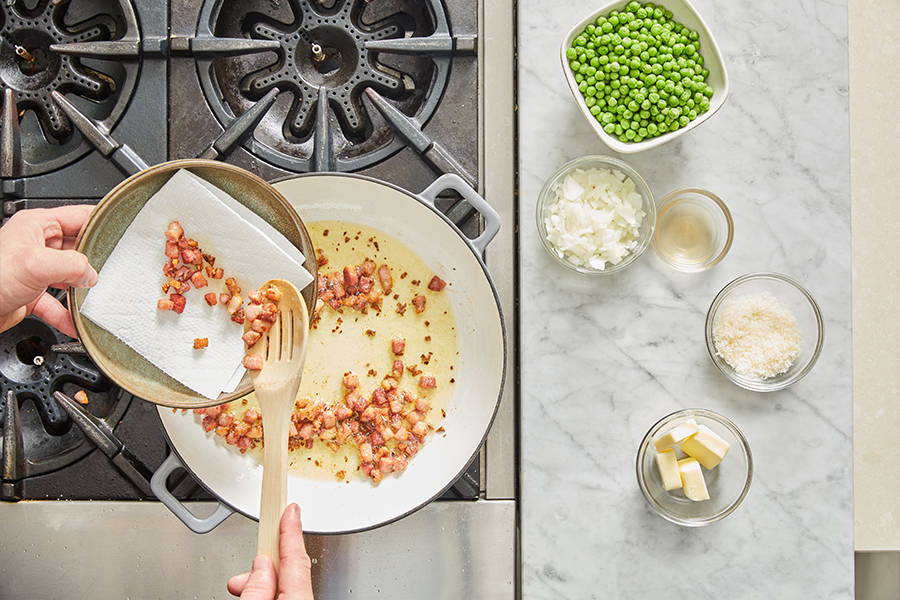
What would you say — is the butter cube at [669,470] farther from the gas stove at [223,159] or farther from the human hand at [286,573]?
the human hand at [286,573]

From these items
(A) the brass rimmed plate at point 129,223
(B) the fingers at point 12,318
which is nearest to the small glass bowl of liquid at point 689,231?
(A) the brass rimmed plate at point 129,223

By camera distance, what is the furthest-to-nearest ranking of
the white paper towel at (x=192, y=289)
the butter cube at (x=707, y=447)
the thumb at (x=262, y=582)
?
the butter cube at (x=707, y=447) → the white paper towel at (x=192, y=289) → the thumb at (x=262, y=582)

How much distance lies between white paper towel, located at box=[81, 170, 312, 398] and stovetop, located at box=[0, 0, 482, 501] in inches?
5.7

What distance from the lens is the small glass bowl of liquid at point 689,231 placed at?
3.33 ft

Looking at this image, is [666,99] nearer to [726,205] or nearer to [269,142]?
[726,205]

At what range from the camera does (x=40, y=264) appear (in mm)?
812

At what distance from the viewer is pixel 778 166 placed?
103cm

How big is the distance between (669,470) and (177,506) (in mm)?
631

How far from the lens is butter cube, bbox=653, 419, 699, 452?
38.7 inches

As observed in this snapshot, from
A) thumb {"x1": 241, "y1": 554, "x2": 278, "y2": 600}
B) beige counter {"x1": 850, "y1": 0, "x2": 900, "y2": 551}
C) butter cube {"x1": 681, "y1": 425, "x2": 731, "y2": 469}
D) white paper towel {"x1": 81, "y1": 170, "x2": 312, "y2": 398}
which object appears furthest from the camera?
beige counter {"x1": 850, "y1": 0, "x2": 900, "y2": 551}

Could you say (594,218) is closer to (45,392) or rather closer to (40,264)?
(40,264)

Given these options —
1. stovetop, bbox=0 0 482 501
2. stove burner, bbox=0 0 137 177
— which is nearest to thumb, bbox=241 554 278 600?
stovetop, bbox=0 0 482 501

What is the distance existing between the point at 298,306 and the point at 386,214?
22 cm

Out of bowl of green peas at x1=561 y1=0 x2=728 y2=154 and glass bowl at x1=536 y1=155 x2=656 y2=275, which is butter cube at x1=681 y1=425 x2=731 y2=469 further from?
bowl of green peas at x1=561 y1=0 x2=728 y2=154
